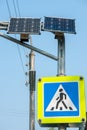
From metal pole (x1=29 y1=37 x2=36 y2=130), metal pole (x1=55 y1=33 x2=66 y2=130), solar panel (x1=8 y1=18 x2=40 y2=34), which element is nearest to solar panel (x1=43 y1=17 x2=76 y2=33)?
solar panel (x1=8 y1=18 x2=40 y2=34)

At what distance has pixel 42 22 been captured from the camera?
8172mm

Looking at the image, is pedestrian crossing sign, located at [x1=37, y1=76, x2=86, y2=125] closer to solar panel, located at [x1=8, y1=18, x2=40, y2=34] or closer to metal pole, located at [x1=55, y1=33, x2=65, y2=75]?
metal pole, located at [x1=55, y1=33, x2=65, y2=75]

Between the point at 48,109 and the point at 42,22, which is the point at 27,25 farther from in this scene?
the point at 48,109

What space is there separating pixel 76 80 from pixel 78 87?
→ 11cm

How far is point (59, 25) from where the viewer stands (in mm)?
7867

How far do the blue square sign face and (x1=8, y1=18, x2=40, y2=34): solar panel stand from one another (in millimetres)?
2208

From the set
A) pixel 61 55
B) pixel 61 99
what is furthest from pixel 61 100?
pixel 61 55

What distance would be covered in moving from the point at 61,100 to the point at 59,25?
2520 mm

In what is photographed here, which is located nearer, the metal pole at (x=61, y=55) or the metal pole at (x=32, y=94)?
the metal pole at (x=61, y=55)

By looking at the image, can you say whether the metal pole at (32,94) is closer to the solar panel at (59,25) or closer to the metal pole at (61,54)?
the solar panel at (59,25)

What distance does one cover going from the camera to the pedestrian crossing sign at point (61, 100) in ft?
18.5

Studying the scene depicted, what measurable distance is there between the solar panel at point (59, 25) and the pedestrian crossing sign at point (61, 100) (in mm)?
1716

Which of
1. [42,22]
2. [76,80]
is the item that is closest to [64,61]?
[76,80]

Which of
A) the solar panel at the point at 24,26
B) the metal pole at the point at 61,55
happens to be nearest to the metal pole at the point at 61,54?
the metal pole at the point at 61,55
